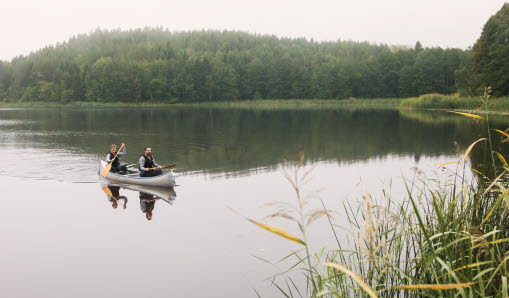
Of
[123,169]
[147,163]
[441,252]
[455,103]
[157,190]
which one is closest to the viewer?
[441,252]

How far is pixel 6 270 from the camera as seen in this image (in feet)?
32.1

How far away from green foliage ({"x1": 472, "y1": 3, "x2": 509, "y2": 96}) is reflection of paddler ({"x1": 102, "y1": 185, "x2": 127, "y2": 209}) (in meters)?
47.9

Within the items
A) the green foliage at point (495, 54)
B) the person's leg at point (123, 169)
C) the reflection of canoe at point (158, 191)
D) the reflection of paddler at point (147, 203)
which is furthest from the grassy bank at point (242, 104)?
the reflection of paddler at point (147, 203)

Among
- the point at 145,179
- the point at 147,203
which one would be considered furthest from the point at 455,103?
the point at 147,203

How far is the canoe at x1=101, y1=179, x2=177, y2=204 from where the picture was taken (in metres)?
16.0

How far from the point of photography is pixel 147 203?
15.4m

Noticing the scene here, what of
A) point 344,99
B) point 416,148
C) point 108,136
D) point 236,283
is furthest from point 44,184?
point 344,99

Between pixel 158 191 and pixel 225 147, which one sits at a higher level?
pixel 225 147

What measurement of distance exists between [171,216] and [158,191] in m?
3.48

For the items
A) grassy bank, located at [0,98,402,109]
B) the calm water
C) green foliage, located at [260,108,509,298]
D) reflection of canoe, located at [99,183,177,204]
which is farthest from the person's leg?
grassy bank, located at [0,98,402,109]

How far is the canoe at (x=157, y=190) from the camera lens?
16.0 m

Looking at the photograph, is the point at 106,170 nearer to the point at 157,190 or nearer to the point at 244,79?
the point at 157,190

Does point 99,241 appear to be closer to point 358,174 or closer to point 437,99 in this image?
point 358,174

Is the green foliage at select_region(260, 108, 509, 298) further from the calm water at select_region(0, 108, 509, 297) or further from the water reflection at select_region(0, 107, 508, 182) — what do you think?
the water reflection at select_region(0, 107, 508, 182)
